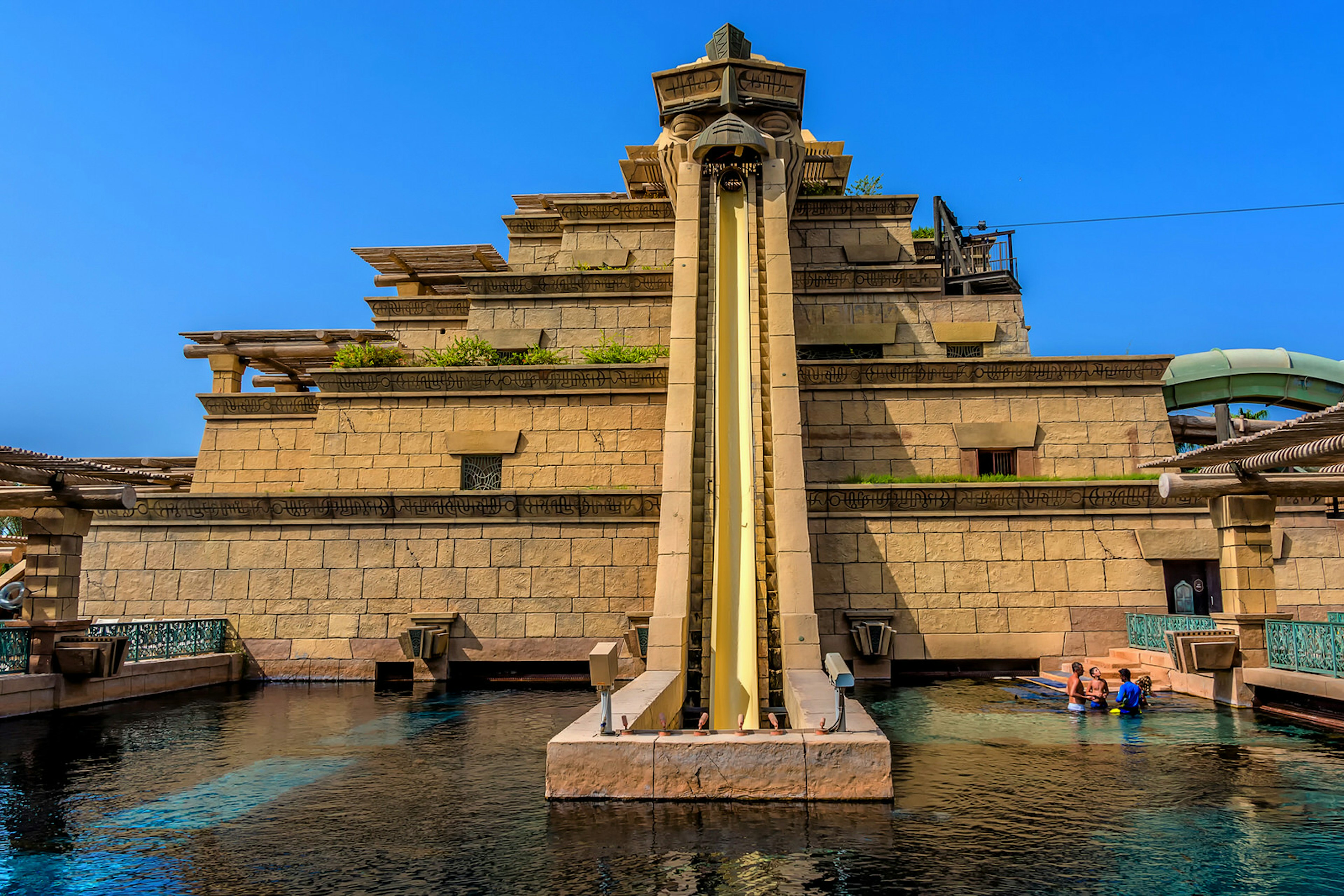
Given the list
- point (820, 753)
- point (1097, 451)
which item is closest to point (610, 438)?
point (1097, 451)

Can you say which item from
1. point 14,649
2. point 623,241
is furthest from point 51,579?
point 623,241

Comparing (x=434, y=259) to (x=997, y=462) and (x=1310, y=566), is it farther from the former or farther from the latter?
(x=1310, y=566)

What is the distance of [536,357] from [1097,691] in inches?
588

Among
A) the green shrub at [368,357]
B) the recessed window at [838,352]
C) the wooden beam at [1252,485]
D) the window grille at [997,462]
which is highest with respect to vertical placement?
the recessed window at [838,352]

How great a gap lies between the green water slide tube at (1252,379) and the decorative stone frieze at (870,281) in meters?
8.68

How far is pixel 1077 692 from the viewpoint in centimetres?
1357

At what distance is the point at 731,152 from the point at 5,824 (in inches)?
770

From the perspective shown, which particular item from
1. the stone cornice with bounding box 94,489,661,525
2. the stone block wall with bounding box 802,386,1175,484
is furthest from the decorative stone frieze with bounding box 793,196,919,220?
the stone cornice with bounding box 94,489,661,525

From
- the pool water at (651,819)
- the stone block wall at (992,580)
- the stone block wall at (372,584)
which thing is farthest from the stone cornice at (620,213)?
the pool water at (651,819)

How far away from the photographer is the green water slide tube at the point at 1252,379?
27.3 metres

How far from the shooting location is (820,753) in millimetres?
8344

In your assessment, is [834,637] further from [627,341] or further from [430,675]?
[627,341]

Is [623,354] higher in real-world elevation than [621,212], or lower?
lower

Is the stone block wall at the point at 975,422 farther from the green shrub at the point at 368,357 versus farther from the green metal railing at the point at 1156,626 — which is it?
the green shrub at the point at 368,357
